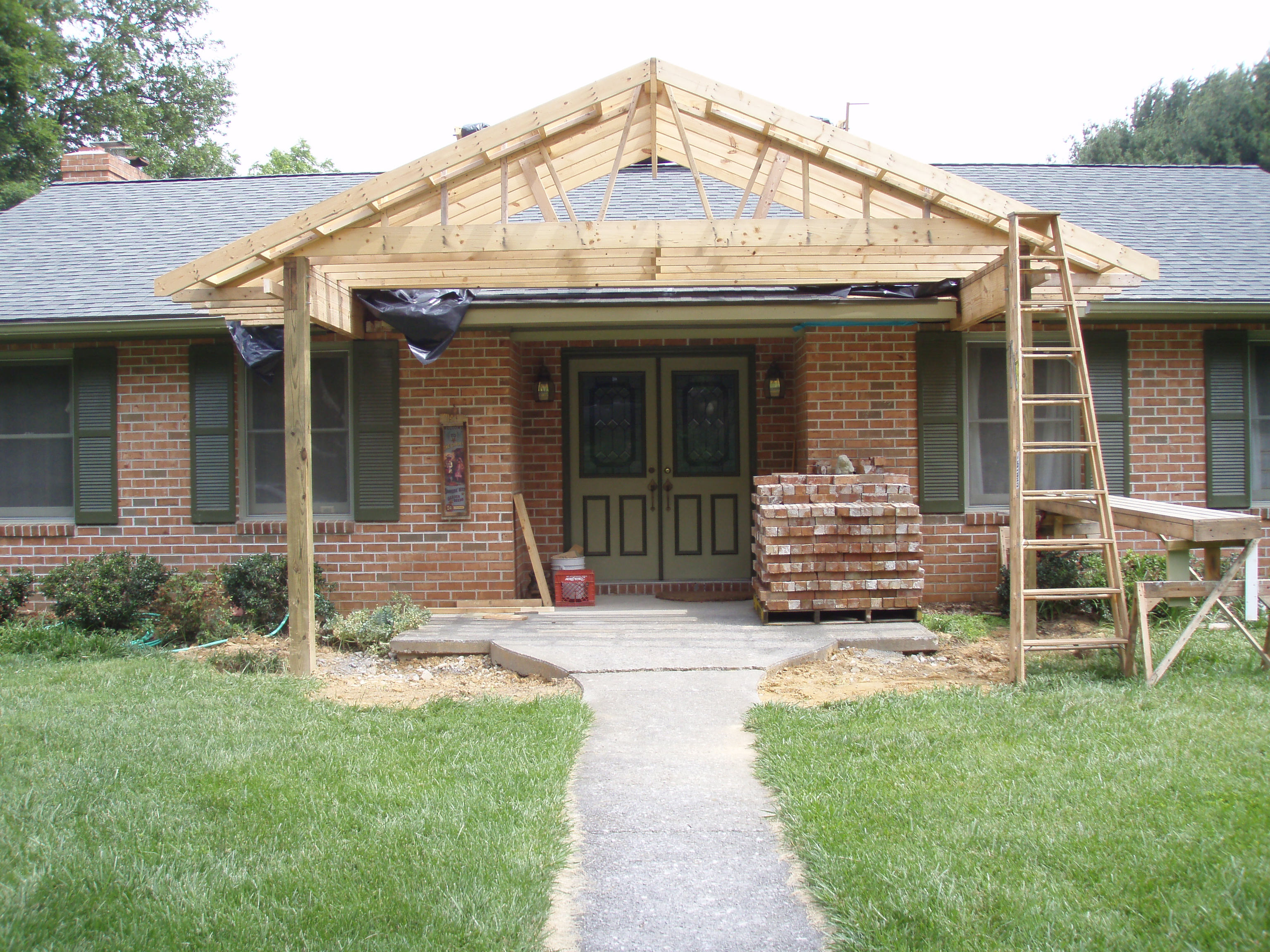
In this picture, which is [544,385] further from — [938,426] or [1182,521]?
[1182,521]

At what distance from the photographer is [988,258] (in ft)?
24.1

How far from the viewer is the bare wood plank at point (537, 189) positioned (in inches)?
247

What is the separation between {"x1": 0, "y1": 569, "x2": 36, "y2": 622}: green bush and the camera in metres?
8.29

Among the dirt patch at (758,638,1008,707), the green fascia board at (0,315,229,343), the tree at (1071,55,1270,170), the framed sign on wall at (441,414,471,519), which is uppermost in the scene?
the tree at (1071,55,1270,170)

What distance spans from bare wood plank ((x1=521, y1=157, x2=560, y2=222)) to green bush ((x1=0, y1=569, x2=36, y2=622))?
5865 millimetres

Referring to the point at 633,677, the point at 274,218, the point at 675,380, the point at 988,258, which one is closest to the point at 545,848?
the point at 633,677

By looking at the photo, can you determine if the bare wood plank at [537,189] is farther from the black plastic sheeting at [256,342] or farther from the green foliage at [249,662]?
the green foliage at [249,662]

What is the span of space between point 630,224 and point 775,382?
396 centimetres

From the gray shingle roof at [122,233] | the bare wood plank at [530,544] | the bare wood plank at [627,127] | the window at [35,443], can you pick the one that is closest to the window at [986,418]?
the bare wood plank at [530,544]

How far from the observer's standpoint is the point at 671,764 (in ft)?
15.0

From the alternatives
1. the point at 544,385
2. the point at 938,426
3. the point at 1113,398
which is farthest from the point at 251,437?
the point at 1113,398

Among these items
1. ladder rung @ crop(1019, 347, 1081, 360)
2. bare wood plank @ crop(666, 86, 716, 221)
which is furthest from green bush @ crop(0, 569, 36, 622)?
ladder rung @ crop(1019, 347, 1081, 360)

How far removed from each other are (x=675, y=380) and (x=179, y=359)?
4.78m

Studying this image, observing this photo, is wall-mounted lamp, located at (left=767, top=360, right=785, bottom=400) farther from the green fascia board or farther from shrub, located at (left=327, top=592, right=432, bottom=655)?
the green fascia board
